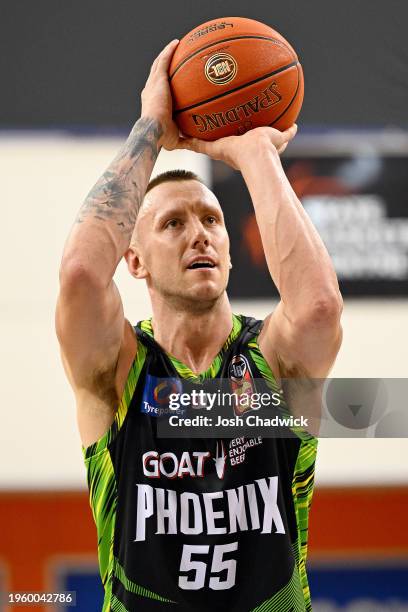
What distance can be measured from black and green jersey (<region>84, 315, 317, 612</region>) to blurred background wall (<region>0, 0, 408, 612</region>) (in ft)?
6.79

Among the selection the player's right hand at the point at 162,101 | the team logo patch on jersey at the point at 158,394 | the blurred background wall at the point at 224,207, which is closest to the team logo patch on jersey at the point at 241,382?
the team logo patch on jersey at the point at 158,394

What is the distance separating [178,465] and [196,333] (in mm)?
388

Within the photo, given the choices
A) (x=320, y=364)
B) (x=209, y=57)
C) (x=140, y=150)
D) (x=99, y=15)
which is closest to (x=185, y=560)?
(x=320, y=364)

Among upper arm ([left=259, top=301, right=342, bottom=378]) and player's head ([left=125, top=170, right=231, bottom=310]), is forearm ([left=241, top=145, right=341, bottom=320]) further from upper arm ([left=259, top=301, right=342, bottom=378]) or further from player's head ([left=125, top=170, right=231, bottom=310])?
player's head ([left=125, top=170, right=231, bottom=310])

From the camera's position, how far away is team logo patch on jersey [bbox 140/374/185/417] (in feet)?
7.55

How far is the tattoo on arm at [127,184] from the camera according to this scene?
85.4 inches

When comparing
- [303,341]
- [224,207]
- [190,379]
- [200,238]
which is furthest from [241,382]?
[224,207]

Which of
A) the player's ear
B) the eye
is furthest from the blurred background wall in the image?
the eye

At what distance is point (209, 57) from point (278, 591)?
4.49 ft

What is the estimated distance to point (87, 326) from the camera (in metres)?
2.11

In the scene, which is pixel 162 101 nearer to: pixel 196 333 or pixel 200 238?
pixel 200 238

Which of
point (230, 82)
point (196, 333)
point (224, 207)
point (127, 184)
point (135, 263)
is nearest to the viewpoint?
point (127, 184)

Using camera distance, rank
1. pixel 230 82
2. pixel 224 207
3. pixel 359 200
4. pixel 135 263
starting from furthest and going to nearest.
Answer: pixel 359 200 < pixel 224 207 < pixel 135 263 < pixel 230 82

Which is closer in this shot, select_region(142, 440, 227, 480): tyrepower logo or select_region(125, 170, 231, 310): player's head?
select_region(142, 440, 227, 480): tyrepower logo
